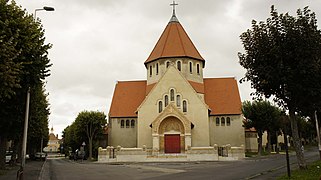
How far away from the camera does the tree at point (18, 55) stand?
1349 centimetres

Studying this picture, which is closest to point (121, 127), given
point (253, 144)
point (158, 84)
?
point (158, 84)

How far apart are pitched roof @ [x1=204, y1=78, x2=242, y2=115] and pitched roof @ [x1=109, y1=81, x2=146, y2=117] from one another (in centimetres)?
1162

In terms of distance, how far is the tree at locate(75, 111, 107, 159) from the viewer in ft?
179

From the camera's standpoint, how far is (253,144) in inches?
2399

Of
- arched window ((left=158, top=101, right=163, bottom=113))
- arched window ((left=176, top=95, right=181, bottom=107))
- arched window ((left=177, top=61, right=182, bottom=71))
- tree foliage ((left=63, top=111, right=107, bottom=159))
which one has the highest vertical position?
arched window ((left=177, top=61, right=182, bottom=71))

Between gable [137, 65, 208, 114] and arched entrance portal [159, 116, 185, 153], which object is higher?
gable [137, 65, 208, 114]

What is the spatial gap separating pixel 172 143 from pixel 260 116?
14.2 meters

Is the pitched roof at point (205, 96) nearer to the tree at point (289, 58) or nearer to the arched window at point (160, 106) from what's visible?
the arched window at point (160, 106)

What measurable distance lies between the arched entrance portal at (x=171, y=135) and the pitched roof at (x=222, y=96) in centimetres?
811

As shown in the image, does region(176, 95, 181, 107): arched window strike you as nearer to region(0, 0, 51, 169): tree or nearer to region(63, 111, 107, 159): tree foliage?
region(63, 111, 107, 159): tree foliage

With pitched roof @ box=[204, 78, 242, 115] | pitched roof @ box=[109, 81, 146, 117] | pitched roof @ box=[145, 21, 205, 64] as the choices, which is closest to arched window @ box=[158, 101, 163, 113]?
pitched roof @ box=[109, 81, 146, 117]

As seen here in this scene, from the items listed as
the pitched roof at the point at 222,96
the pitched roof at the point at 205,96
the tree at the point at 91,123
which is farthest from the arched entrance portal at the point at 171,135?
the tree at the point at 91,123

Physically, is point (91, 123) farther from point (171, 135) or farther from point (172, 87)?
point (172, 87)

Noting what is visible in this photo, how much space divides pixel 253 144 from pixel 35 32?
2026 inches
